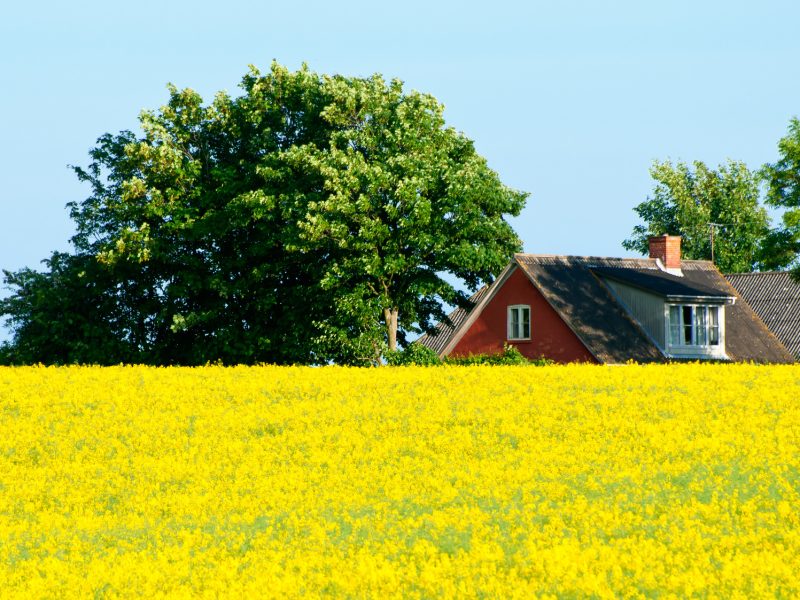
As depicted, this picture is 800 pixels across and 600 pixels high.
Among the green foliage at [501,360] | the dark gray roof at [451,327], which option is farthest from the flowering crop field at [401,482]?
the dark gray roof at [451,327]

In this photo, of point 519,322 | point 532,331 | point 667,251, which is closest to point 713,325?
point 667,251

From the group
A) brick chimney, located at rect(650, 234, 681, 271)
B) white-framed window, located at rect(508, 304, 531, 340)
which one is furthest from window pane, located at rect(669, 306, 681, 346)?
brick chimney, located at rect(650, 234, 681, 271)

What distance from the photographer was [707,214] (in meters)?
93.2

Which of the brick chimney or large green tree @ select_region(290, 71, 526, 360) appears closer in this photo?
large green tree @ select_region(290, 71, 526, 360)

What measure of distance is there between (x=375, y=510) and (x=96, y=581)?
4.85m

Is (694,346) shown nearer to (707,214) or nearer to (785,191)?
(785,191)

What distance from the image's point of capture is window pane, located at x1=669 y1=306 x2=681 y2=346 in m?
55.1

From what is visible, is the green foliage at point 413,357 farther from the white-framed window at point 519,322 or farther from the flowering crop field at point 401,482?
the flowering crop field at point 401,482

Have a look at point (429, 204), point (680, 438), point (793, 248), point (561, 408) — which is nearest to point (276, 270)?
point (429, 204)

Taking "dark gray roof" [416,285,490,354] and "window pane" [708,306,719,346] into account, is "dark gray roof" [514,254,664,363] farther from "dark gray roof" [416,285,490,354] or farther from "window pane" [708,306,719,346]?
"window pane" [708,306,719,346]

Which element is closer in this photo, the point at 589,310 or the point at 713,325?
the point at 589,310

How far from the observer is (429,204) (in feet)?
162

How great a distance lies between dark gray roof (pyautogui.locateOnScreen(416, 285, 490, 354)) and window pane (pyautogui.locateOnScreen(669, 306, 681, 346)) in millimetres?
8787

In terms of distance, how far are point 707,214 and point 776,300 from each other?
24.8m
